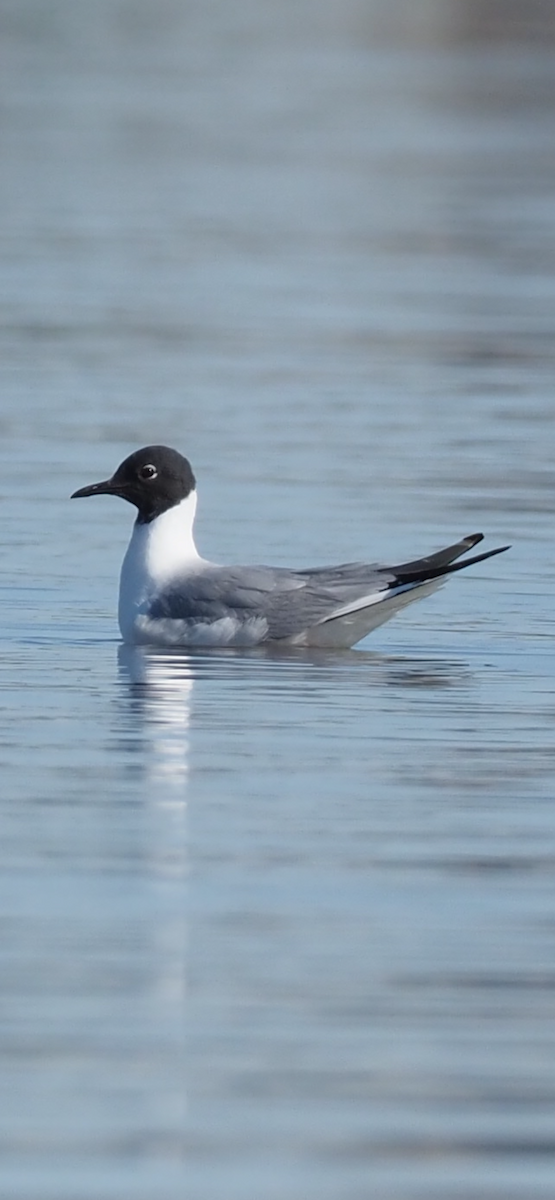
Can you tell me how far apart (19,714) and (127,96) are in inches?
1429

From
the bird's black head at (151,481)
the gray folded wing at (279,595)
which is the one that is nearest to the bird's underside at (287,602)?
the gray folded wing at (279,595)

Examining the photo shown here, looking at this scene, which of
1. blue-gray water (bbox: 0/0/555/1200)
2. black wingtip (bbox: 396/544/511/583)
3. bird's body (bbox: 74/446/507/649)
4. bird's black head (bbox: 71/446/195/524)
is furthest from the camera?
bird's black head (bbox: 71/446/195/524)

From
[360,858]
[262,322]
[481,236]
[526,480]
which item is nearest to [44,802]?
[360,858]

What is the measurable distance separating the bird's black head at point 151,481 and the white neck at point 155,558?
6 centimetres

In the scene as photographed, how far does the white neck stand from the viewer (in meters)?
13.0

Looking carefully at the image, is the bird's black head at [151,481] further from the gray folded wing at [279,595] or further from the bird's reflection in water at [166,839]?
the bird's reflection in water at [166,839]

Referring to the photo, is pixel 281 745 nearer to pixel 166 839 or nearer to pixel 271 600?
pixel 166 839

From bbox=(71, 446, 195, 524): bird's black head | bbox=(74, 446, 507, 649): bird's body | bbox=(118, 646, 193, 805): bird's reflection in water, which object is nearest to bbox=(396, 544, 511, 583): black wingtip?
bbox=(74, 446, 507, 649): bird's body

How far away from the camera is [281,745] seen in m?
10.4

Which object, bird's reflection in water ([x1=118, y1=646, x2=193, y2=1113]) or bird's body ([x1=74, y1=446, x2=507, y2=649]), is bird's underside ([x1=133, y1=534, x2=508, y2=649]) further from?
bird's reflection in water ([x1=118, y1=646, x2=193, y2=1113])

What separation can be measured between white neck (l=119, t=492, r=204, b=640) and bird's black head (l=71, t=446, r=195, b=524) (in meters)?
0.06

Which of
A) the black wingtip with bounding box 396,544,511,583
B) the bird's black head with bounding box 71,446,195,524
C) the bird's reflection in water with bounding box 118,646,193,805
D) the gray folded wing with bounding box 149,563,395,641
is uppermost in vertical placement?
the bird's black head with bounding box 71,446,195,524

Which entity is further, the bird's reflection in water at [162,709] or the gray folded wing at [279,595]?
the gray folded wing at [279,595]

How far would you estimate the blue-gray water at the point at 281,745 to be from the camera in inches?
261
